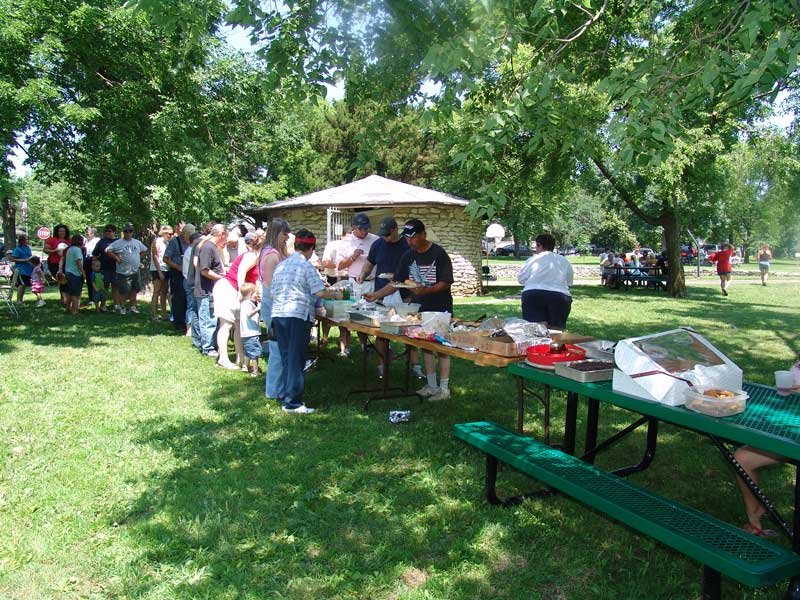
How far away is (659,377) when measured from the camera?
3025mm

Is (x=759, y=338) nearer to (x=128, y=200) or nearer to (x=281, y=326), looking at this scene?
(x=281, y=326)

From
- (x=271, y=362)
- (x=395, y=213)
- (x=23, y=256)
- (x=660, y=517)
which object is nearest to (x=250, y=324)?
(x=271, y=362)

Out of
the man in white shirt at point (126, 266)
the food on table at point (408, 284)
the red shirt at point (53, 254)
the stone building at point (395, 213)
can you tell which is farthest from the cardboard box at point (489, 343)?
the red shirt at point (53, 254)

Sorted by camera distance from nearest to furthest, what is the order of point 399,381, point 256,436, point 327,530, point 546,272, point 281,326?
1. point 327,530
2. point 256,436
3. point 281,326
4. point 546,272
5. point 399,381

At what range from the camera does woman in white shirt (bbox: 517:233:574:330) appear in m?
6.73

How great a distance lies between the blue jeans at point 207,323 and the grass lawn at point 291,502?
140 cm

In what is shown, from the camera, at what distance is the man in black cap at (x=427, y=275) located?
602 centimetres

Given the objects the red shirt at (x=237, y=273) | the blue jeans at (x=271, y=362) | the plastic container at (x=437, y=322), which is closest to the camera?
the plastic container at (x=437, y=322)

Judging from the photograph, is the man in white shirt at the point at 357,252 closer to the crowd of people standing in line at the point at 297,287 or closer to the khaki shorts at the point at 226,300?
the crowd of people standing in line at the point at 297,287

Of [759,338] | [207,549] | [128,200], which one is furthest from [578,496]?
[128,200]

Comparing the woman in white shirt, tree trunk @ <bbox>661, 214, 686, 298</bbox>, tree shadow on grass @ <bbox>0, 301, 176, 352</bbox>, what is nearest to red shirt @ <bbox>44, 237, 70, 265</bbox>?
tree shadow on grass @ <bbox>0, 301, 176, 352</bbox>

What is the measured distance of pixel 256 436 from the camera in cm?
515

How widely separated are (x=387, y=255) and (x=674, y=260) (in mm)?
15357

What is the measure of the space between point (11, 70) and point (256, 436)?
766 centimetres
